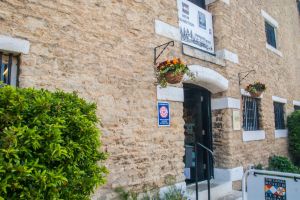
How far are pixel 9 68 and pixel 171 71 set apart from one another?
8.36 feet

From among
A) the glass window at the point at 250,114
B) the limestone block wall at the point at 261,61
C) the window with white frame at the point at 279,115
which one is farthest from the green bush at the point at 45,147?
the window with white frame at the point at 279,115

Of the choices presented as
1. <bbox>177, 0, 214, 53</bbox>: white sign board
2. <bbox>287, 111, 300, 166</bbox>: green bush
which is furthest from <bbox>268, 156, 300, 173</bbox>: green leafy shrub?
<bbox>177, 0, 214, 53</bbox>: white sign board

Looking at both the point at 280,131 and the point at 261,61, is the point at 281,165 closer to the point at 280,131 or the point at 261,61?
the point at 280,131

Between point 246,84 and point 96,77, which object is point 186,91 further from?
point 96,77

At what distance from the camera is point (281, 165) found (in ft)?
25.5

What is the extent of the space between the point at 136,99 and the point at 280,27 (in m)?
8.67

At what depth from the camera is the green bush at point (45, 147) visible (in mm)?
2094

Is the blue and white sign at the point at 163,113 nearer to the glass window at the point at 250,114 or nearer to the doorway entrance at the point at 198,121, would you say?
the doorway entrance at the point at 198,121

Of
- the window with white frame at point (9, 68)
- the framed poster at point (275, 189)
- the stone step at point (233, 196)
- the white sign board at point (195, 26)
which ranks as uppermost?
the white sign board at point (195, 26)

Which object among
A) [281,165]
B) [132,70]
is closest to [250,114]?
[281,165]

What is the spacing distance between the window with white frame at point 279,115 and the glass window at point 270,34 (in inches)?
93.5

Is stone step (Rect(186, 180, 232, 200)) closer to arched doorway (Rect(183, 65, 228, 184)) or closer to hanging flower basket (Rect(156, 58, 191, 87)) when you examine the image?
arched doorway (Rect(183, 65, 228, 184))

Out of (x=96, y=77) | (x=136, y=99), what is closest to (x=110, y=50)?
(x=96, y=77)

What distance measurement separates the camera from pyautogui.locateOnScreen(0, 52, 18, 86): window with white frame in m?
3.28
